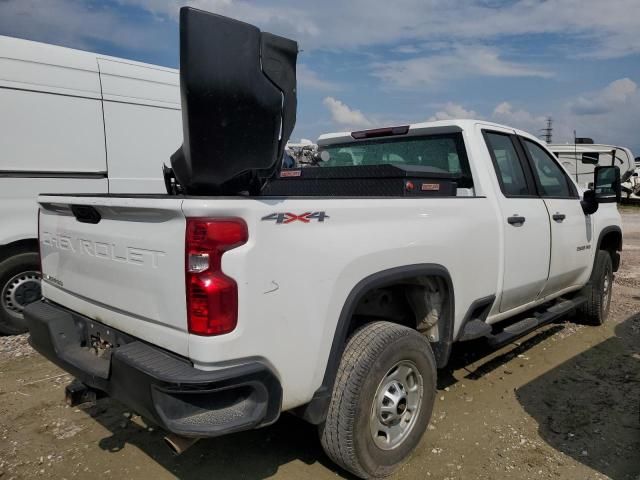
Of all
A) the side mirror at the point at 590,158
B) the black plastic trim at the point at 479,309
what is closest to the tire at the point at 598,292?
the black plastic trim at the point at 479,309

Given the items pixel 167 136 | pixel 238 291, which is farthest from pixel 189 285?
pixel 167 136

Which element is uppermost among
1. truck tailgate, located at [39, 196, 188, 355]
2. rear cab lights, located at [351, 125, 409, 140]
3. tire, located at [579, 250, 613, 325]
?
rear cab lights, located at [351, 125, 409, 140]

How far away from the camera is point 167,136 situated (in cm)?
616

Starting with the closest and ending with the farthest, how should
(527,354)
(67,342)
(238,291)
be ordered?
(238,291), (67,342), (527,354)

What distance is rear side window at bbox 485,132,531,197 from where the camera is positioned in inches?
154

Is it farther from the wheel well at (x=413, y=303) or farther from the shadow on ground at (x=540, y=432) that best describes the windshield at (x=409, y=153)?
the shadow on ground at (x=540, y=432)

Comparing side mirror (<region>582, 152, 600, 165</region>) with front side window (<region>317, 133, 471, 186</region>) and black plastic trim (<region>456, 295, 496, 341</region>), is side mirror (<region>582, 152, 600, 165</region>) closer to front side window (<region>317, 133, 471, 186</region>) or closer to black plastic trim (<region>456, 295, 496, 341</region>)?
front side window (<region>317, 133, 471, 186</region>)

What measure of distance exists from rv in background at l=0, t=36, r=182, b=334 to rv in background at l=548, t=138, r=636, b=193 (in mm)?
13623

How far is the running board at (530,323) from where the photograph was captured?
12.6 feet

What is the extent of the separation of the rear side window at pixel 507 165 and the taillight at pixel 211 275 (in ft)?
8.11

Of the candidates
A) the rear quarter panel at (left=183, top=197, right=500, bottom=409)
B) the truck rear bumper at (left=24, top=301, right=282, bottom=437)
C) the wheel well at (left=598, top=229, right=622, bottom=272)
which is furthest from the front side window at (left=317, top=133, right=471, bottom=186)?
the wheel well at (left=598, top=229, right=622, bottom=272)

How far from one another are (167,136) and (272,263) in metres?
4.48

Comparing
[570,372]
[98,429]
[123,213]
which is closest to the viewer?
[123,213]

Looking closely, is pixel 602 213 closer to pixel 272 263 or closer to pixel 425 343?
pixel 425 343
